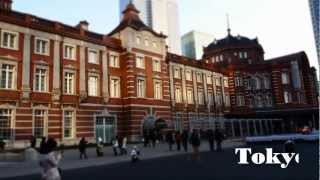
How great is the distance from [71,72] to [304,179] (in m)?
27.7

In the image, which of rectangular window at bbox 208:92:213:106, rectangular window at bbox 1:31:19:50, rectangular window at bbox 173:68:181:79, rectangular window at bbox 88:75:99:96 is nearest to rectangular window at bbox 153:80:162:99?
rectangular window at bbox 173:68:181:79

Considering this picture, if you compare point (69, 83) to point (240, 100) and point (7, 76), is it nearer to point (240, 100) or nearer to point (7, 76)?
point (7, 76)

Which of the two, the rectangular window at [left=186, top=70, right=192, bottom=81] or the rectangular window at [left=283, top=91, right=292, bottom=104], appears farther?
the rectangular window at [left=283, top=91, right=292, bottom=104]

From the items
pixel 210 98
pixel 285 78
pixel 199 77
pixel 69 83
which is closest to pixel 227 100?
pixel 210 98

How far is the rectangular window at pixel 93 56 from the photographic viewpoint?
38.0 meters

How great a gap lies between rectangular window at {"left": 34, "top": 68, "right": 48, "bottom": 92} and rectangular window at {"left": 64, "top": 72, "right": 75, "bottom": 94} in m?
2.31

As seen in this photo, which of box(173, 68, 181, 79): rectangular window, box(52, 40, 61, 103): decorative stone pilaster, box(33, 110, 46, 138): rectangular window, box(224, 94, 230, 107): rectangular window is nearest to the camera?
box(33, 110, 46, 138): rectangular window

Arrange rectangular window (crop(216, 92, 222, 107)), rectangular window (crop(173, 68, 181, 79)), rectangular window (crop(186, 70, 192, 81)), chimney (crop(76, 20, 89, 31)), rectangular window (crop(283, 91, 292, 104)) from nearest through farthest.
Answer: chimney (crop(76, 20, 89, 31)) < rectangular window (crop(173, 68, 181, 79)) < rectangular window (crop(186, 70, 192, 81)) < rectangular window (crop(216, 92, 222, 107)) < rectangular window (crop(283, 91, 292, 104))

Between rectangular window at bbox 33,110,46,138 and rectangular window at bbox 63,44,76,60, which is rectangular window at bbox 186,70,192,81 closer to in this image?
rectangular window at bbox 63,44,76,60

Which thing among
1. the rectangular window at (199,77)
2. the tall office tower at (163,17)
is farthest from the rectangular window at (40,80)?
the tall office tower at (163,17)

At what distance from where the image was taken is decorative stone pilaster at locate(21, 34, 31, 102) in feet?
102

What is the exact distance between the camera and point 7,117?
30062 millimetres

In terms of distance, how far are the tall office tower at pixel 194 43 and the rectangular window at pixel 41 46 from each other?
138m

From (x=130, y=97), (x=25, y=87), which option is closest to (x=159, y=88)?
(x=130, y=97)
